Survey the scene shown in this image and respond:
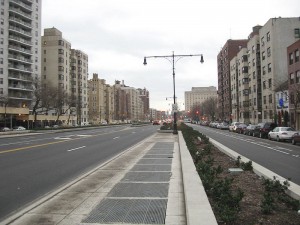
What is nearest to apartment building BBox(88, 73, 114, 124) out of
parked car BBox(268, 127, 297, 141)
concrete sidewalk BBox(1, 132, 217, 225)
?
parked car BBox(268, 127, 297, 141)

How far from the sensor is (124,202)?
8.20 metres

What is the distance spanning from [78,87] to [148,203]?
4996 inches

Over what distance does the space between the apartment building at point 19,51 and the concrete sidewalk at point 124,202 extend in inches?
2904

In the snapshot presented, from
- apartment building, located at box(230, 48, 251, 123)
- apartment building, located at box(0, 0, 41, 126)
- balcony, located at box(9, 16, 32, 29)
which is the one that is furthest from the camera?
balcony, located at box(9, 16, 32, 29)

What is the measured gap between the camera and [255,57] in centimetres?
7556

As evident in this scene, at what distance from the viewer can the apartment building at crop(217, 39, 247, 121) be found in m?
113

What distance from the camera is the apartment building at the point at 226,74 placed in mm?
113056

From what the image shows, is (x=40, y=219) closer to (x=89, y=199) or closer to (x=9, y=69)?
(x=89, y=199)

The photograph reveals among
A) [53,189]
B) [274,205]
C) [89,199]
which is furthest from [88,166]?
[274,205]

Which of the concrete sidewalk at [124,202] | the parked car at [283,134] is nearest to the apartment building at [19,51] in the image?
the parked car at [283,134]

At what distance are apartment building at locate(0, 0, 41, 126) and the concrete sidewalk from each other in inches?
2904

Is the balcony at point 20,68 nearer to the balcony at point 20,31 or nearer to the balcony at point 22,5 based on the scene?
the balcony at point 20,31

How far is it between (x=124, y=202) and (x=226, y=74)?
114 metres

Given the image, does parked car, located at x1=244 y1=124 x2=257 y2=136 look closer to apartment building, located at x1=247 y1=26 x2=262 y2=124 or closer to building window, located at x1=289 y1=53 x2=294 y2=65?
building window, located at x1=289 y1=53 x2=294 y2=65
